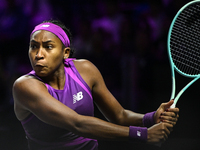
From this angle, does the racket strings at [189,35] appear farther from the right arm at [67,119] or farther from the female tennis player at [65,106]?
the right arm at [67,119]

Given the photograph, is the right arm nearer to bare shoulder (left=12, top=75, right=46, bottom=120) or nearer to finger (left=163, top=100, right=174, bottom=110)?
bare shoulder (left=12, top=75, right=46, bottom=120)

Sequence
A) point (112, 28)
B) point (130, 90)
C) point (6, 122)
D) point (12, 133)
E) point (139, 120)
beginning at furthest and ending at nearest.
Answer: point (112, 28)
point (130, 90)
point (6, 122)
point (12, 133)
point (139, 120)

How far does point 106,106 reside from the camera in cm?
226

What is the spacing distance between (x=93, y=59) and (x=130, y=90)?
0.60m

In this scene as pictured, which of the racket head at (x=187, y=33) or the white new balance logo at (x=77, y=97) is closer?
the white new balance logo at (x=77, y=97)

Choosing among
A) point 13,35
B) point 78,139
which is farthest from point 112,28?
point 78,139

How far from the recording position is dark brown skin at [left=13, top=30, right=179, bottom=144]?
1.73 meters

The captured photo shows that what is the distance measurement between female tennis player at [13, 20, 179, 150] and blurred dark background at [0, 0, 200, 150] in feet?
5.19

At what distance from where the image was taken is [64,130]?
196 centimetres

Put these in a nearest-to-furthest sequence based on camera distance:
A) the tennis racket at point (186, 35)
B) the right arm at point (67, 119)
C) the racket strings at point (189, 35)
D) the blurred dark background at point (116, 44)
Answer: the right arm at point (67, 119), the tennis racket at point (186, 35), the racket strings at point (189, 35), the blurred dark background at point (116, 44)

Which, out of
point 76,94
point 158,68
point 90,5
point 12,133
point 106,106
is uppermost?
point 90,5

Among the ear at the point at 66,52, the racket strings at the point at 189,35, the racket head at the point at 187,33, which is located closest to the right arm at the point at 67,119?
the ear at the point at 66,52

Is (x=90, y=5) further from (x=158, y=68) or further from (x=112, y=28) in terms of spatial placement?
(x=158, y=68)

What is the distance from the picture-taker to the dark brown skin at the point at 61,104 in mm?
1734
